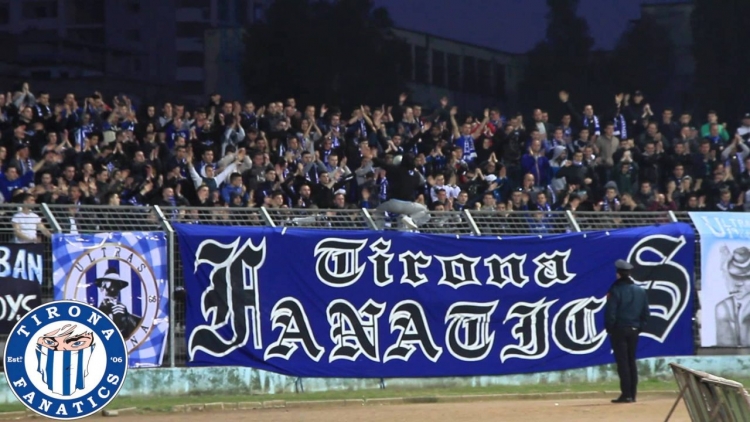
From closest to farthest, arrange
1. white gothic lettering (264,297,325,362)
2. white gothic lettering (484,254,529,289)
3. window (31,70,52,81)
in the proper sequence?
white gothic lettering (264,297,325,362), white gothic lettering (484,254,529,289), window (31,70,52,81)

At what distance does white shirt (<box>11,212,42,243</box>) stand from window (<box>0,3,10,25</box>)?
13754mm

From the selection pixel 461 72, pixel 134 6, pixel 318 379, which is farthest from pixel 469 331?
pixel 461 72

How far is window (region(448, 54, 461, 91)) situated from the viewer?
32.3 m

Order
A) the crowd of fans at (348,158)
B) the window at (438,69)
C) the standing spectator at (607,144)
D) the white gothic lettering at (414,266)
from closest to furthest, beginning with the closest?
the white gothic lettering at (414,266)
the crowd of fans at (348,158)
the standing spectator at (607,144)
the window at (438,69)

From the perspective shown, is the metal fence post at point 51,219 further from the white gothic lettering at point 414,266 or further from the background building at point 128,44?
the background building at point 128,44

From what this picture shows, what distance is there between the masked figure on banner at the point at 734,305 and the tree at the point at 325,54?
41.2 feet

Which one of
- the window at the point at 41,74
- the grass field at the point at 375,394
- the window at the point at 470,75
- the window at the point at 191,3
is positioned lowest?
the grass field at the point at 375,394

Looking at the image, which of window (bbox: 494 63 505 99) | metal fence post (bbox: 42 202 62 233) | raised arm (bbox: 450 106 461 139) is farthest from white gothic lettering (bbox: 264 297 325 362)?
window (bbox: 494 63 505 99)

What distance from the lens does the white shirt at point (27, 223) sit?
16281mm

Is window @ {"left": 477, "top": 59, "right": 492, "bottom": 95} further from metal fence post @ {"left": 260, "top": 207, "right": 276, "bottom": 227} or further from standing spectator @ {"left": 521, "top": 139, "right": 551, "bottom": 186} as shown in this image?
metal fence post @ {"left": 260, "top": 207, "right": 276, "bottom": 227}

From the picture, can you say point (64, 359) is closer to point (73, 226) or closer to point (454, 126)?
point (73, 226)

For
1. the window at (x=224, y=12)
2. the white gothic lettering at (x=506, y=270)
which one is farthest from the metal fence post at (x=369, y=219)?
the window at (x=224, y=12)

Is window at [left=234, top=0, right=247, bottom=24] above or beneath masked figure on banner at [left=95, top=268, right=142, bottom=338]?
above

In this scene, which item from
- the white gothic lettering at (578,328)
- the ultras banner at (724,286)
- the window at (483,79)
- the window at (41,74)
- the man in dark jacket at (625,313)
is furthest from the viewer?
the window at (483,79)
